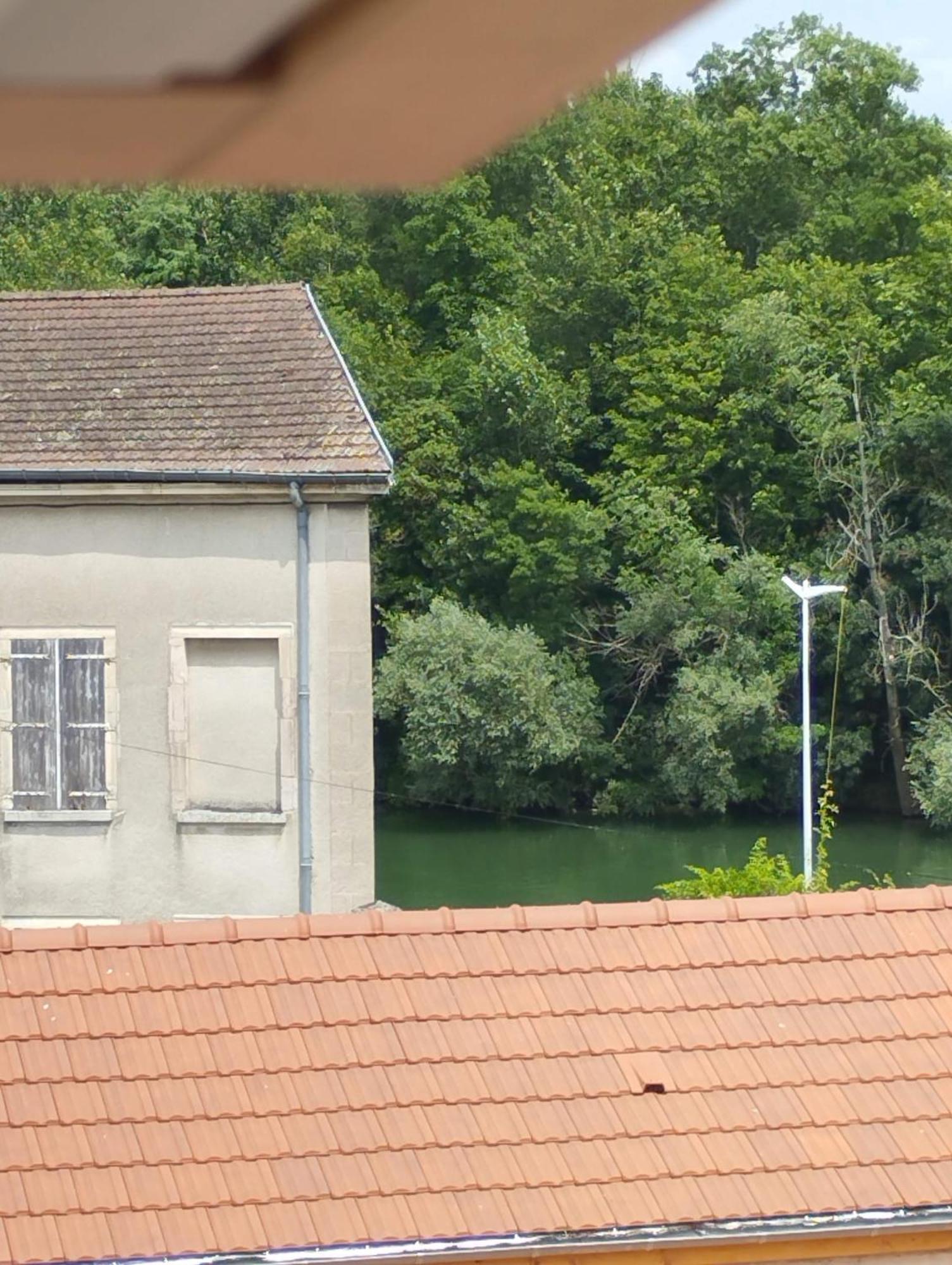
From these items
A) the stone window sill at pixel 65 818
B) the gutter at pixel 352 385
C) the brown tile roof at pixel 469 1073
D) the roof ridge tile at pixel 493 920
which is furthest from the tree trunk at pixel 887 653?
the brown tile roof at pixel 469 1073

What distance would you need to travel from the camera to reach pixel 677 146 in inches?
1812

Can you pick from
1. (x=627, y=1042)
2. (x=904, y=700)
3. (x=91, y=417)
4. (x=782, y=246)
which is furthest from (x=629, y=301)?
(x=627, y=1042)

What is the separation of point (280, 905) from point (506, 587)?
85.9 feet

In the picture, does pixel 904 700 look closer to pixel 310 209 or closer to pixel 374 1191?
pixel 310 209

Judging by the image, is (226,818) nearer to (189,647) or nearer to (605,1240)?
(189,647)

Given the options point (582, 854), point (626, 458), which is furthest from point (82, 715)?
point (626, 458)

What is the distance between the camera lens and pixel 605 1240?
5.22 meters

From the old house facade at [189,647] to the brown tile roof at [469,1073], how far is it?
5.88m

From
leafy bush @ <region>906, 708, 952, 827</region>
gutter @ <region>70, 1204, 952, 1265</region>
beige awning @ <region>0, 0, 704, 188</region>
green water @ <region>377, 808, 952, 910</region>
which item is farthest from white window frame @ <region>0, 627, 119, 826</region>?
leafy bush @ <region>906, 708, 952, 827</region>

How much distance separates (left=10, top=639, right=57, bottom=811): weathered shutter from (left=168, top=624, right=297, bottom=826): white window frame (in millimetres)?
821

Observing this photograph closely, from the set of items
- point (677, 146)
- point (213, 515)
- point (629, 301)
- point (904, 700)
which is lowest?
point (904, 700)

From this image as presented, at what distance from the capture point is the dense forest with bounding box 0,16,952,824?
3647cm

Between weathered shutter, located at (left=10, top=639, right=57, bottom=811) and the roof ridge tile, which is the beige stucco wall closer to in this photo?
weathered shutter, located at (left=10, top=639, right=57, bottom=811)

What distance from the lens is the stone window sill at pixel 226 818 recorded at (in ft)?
40.4
